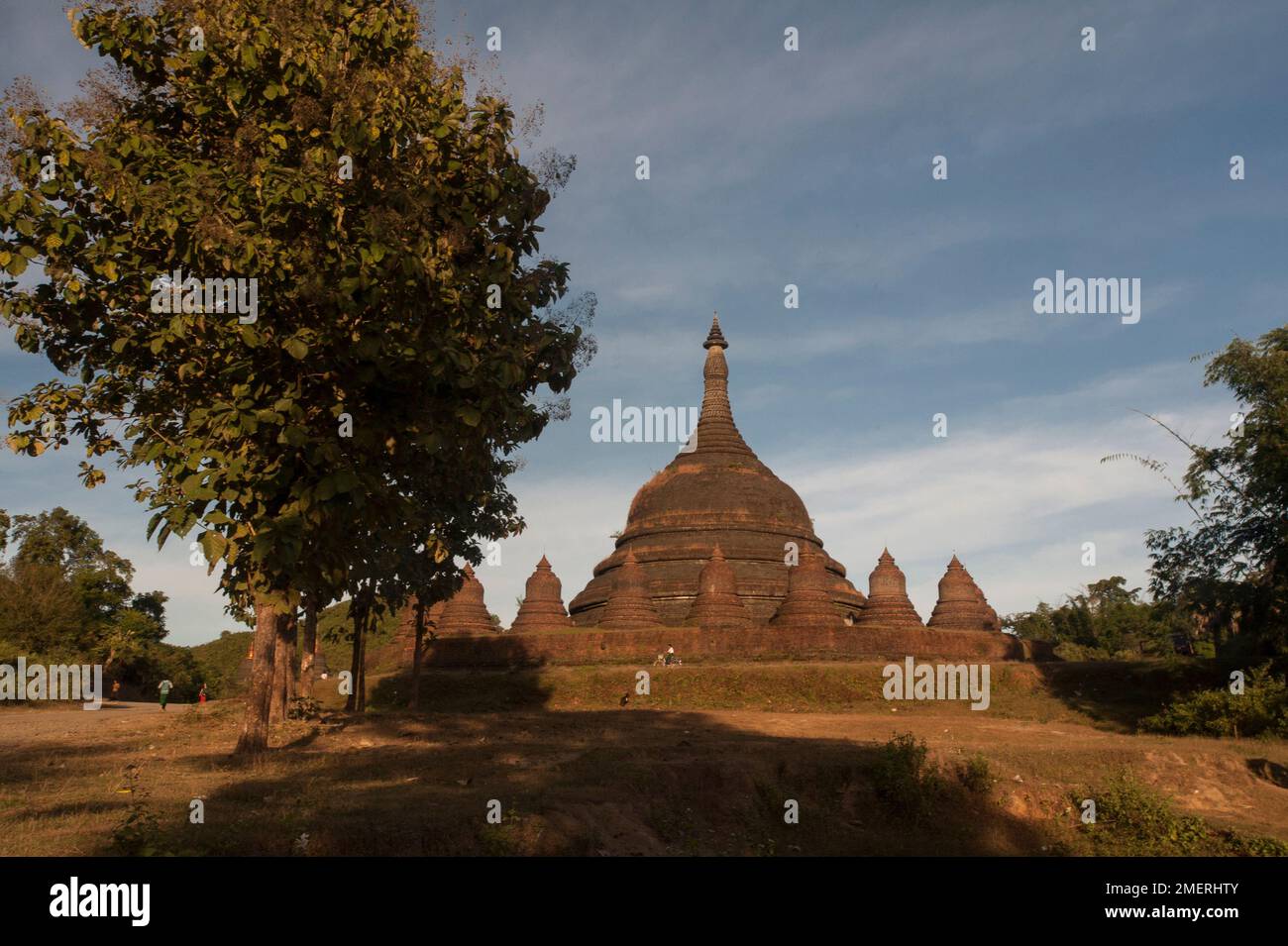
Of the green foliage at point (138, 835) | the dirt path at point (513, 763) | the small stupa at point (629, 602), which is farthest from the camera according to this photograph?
the small stupa at point (629, 602)

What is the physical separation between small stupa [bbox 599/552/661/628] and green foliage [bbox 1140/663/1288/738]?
767 inches

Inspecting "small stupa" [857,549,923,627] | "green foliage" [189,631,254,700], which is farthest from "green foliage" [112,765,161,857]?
"green foliage" [189,631,254,700]

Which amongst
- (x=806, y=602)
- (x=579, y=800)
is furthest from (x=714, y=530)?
(x=579, y=800)

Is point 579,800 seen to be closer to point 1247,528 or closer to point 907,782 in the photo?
point 907,782

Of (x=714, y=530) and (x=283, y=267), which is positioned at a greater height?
(x=283, y=267)

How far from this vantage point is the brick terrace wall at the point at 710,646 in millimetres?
33719

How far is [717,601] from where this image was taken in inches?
1432

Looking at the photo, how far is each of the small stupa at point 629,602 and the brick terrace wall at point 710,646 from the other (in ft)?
6.87

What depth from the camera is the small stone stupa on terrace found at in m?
40.1

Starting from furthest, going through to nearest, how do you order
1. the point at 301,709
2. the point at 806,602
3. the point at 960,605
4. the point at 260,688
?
the point at 960,605 < the point at 806,602 < the point at 301,709 < the point at 260,688

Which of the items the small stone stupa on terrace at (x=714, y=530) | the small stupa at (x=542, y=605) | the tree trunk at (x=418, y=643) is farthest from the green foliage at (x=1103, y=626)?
the tree trunk at (x=418, y=643)

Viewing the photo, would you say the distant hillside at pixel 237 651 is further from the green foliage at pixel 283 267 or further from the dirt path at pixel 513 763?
the green foliage at pixel 283 267

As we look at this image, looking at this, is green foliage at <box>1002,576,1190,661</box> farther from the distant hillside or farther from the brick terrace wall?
the distant hillside

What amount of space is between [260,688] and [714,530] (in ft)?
99.9
